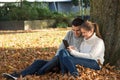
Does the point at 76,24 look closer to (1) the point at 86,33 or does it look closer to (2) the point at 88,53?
(1) the point at 86,33

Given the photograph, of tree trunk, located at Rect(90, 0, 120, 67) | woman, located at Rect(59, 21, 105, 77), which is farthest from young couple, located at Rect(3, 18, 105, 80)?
tree trunk, located at Rect(90, 0, 120, 67)

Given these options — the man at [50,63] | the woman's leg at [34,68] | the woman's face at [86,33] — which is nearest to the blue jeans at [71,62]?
the man at [50,63]

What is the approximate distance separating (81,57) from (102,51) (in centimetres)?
38

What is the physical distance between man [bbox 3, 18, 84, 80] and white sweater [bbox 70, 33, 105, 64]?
1.06 ft

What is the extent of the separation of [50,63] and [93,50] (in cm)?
78

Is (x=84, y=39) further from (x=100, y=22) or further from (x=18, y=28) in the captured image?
(x=18, y=28)

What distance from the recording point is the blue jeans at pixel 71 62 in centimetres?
724

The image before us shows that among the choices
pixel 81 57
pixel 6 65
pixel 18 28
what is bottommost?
pixel 18 28

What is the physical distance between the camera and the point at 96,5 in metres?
8.62

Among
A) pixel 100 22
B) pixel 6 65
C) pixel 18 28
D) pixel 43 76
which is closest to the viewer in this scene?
pixel 43 76

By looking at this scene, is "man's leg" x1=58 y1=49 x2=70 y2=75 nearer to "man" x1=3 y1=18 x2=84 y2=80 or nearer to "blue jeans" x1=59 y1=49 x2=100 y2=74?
"blue jeans" x1=59 y1=49 x2=100 y2=74

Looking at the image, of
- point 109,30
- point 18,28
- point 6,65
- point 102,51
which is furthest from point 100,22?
point 18,28

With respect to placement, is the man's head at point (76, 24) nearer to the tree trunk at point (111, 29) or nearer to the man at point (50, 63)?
the man at point (50, 63)

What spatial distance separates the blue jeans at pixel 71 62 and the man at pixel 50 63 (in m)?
0.16
